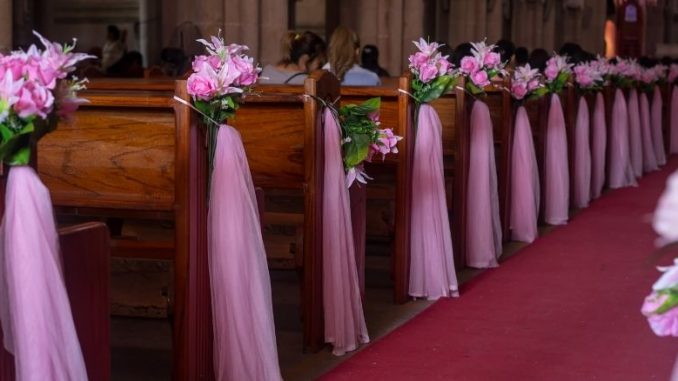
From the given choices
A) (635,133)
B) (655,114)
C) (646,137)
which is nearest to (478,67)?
(635,133)

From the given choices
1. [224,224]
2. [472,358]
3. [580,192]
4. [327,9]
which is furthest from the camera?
[327,9]

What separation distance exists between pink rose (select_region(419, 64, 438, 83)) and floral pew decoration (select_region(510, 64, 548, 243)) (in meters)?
2.31

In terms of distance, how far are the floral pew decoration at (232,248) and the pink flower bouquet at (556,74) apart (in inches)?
217

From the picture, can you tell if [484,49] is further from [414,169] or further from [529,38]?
[529,38]

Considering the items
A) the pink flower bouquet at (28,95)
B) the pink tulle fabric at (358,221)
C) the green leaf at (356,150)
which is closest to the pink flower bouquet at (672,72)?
the pink tulle fabric at (358,221)

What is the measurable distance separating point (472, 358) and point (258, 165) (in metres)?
1.37

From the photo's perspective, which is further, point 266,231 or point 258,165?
point 266,231

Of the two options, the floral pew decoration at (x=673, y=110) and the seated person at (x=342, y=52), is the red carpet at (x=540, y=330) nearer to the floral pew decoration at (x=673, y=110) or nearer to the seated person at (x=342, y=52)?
the seated person at (x=342, y=52)

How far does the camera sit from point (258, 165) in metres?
Answer: 5.57

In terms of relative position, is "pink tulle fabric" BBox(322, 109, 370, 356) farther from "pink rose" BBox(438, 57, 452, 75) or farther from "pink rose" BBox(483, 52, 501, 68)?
"pink rose" BBox(483, 52, 501, 68)

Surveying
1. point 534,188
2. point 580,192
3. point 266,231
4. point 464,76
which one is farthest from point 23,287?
point 580,192

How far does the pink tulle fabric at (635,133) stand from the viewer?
42.1ft

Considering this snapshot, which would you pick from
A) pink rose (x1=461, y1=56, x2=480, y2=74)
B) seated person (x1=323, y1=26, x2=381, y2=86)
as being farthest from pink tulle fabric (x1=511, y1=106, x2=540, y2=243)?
seated person (x1=323, y1=26, x2=381, y2=86)

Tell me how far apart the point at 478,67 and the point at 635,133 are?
19.5 feet
